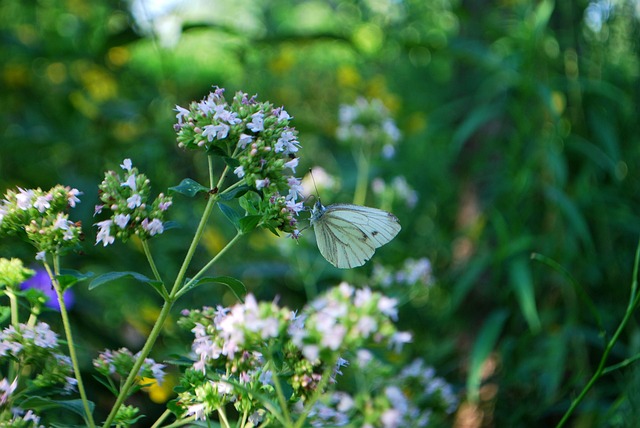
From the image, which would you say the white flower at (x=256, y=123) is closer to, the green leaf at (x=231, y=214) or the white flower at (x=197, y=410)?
the green leaf at (x=231, y=214)

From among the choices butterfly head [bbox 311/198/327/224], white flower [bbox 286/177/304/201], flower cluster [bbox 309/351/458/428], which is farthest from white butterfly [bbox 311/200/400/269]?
white flower [bbox 286/177/304/201]

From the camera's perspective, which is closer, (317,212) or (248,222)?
(248,222)

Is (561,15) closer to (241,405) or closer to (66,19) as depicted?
(241,405)

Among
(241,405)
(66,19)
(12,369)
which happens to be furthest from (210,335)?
(66,19)

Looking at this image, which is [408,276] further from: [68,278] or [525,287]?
[68,278]

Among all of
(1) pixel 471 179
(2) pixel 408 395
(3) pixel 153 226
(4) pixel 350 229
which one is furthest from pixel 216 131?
(1) pixel 471 179

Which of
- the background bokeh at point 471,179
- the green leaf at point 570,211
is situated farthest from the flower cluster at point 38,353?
Result: the green leaf at point 570,211
